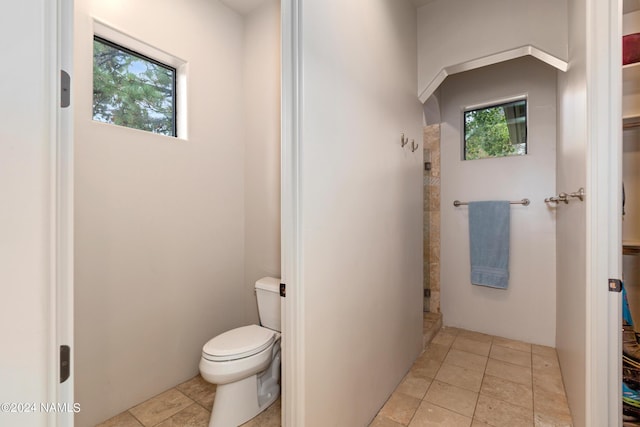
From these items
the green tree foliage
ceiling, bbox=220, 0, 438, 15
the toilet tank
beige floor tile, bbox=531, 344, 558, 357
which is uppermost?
ceiling, bbox=220, 0, 438, 15

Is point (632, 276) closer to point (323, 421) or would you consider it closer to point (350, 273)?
point (350, 273)

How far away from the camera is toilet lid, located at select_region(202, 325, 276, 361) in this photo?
1578 millimetres

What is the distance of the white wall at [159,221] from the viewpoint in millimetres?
1582

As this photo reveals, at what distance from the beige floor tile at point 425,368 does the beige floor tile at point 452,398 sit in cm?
11

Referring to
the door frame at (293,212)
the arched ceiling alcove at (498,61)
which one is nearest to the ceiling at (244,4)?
the arched ceiling alcove at (498,61)

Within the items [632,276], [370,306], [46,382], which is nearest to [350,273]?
[370,306]

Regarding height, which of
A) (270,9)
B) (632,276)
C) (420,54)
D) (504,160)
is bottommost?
(632,276)

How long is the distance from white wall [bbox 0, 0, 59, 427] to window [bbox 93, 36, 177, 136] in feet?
4.85

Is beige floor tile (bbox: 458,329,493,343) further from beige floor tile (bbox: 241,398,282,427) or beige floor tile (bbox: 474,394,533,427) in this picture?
beige floor tile (bbox: 241,398,282,427)

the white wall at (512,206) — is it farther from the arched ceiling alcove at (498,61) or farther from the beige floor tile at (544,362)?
the arched ceiling alcove at (498,61)

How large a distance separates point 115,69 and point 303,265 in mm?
1768

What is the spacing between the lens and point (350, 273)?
146cm

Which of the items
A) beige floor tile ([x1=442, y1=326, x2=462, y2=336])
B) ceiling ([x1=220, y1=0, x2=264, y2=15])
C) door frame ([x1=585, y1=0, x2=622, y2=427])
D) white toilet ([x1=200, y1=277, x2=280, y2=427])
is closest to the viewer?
door frame ([x1=585, y1=0, x2=622, y2=427])

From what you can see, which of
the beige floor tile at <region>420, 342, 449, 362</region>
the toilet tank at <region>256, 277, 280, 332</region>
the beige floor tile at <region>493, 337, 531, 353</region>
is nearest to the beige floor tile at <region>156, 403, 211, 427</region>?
the toilet tank at <region>256, 277, 280, 332</region>
